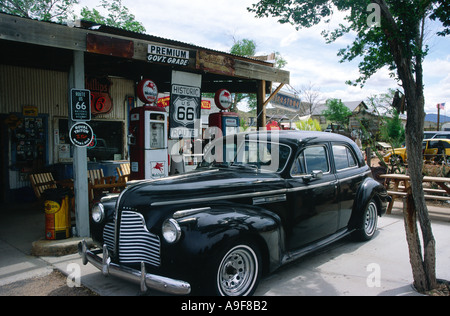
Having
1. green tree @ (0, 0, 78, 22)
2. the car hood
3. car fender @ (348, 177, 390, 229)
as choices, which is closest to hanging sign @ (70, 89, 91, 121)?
the car hood

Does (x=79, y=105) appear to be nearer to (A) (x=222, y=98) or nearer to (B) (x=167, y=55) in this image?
(B) (x=167, y=55)

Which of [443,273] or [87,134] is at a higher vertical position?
[87,134]

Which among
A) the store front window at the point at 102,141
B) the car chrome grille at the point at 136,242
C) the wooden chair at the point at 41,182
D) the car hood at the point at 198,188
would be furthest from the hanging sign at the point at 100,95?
the car chrome grille at the point at 136,242

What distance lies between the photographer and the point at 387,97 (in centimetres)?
5250

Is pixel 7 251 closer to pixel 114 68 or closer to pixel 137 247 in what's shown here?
pixel 137 247

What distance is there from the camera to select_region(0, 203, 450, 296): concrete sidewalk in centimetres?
384

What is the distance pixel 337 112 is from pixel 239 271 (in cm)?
4887

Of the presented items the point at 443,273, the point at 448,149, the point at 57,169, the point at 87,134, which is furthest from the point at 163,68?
the point at 448,149

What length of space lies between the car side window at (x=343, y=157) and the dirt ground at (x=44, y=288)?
3.69m

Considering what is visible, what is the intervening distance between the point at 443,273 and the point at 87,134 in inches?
207

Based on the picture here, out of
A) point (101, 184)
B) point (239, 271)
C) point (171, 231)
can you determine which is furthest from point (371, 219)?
point (101, 184)

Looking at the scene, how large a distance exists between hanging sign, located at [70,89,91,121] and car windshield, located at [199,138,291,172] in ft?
6.64

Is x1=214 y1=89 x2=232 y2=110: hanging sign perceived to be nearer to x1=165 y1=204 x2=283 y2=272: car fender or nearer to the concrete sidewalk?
the concrete sidewalk

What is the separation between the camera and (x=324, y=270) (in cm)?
442
